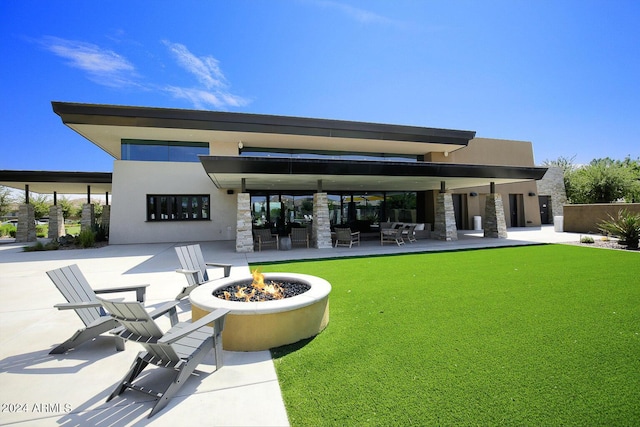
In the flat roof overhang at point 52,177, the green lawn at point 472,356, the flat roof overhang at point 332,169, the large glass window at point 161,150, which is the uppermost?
the large glass window at point 161,150

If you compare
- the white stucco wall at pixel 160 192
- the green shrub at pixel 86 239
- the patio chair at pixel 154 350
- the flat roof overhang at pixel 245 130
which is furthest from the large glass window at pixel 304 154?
A: the patio chair at pixel 154 350

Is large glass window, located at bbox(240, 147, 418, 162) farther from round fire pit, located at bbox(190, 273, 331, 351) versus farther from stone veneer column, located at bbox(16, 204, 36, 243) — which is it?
stone veneer column, located at bbox(16, 204, 36, 243)

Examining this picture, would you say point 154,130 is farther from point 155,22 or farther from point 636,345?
point 636,345

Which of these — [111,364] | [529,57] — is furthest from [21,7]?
[529,57]

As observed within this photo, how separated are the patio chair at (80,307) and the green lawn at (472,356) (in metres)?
2.28

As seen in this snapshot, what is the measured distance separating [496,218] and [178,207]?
16849mm

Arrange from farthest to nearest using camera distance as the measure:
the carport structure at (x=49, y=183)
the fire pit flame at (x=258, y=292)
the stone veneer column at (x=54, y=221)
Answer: the stone veneer column at (x=54, y=221) → the carport structure at (x=49, y=183) → the fire pit flame at (x=258, y=292)

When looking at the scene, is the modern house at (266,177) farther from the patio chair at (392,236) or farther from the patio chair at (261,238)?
the patio chair at (392,236)

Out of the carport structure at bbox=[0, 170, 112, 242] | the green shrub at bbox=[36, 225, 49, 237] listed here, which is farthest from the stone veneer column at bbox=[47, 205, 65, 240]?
the green shrub at bbox=[36, 225, 49, 237]

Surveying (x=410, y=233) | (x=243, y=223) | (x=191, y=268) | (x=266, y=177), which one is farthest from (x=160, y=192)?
(x=410, y=233)

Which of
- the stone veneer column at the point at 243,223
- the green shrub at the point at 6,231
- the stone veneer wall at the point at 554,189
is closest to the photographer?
the stone veneer column at the point at 243,223

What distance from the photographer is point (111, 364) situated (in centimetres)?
327

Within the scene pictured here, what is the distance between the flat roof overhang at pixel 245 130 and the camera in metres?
13.1

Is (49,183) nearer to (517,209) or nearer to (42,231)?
(42,231)
